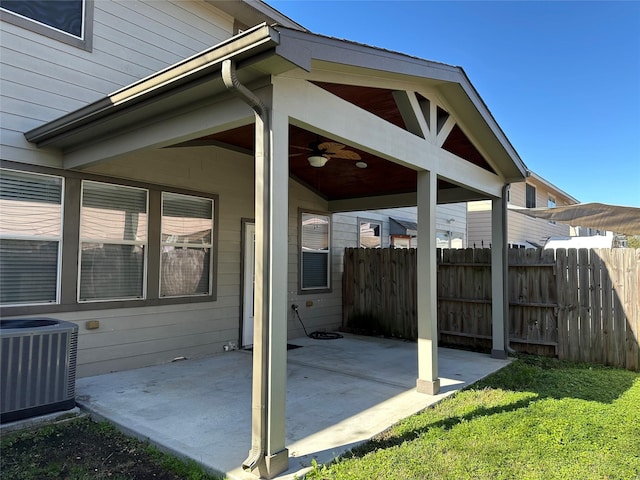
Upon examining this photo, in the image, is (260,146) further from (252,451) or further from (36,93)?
(36,93)

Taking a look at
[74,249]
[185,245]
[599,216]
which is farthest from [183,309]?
[599,216]

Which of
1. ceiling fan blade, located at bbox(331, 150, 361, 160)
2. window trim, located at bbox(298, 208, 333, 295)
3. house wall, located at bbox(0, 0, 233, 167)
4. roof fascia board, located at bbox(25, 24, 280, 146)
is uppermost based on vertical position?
house wall, located at bbox(0, 0, 233, 167)

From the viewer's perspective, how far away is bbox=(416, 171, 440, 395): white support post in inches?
184

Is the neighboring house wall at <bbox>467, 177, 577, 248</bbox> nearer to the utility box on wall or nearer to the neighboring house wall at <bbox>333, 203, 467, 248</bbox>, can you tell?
the neighboring house wall at <bbox>333, 203, 467, 248</bbox>

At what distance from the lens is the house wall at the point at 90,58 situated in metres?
4.62

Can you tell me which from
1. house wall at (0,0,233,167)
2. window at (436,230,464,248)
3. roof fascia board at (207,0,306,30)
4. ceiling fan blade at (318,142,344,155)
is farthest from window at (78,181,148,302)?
window at (436,230,464,248)

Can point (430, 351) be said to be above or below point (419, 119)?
below

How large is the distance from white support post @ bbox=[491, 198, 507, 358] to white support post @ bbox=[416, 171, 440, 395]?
2.35 m

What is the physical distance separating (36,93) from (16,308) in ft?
8.17

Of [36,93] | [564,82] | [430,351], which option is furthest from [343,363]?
Result: [564,82]

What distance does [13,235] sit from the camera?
14.8 feet

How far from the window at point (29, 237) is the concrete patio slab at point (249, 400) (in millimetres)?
1200

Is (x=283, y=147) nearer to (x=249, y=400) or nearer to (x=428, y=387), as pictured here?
(x=249, y=400)

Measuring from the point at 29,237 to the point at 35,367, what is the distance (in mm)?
1670
